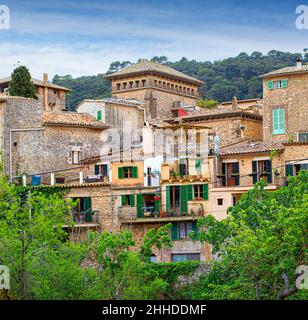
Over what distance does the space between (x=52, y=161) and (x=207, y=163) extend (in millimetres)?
5104

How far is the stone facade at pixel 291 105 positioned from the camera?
23.5 metres

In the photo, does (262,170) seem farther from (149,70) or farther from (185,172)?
(149,70)

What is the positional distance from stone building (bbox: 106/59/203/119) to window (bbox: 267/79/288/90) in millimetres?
6043

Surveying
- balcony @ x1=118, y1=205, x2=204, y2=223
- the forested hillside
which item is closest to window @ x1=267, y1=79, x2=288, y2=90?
the forested hillside

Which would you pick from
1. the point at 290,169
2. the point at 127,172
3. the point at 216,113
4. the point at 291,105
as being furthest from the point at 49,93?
the point at 290,169

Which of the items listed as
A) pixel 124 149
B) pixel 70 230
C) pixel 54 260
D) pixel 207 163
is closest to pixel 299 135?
pixel 207 163

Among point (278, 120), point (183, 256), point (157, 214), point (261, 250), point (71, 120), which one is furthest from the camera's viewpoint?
point (71, 120)

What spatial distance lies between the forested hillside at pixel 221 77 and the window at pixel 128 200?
8.40 metres

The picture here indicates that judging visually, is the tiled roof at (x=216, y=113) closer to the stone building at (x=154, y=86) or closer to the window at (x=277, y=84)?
the window at (x=277, y=84)

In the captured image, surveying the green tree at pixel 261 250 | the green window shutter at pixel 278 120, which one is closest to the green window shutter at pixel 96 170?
the green window shutter at pixel 278 120

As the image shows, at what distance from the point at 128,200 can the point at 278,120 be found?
531 centimetres

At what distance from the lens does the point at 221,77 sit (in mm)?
31234

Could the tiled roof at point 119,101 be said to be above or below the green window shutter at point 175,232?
above

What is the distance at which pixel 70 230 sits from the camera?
834 inches
